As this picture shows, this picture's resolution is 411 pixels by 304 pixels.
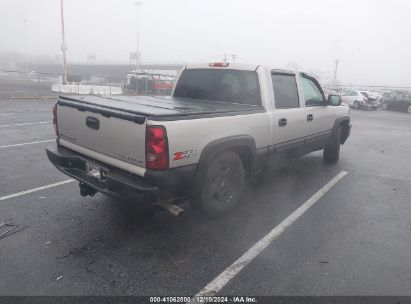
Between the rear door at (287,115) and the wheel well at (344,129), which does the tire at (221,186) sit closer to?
the rear door at (287,115)

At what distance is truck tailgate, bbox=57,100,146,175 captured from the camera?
3.30 m

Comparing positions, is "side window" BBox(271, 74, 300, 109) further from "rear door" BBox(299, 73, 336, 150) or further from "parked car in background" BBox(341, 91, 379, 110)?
"parked car in background" BBox(341, 91, 379, 110)

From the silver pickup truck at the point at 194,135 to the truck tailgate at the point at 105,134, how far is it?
0.01 metres

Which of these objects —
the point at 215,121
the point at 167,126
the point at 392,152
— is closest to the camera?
the point at 167,126

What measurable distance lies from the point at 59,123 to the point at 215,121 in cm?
210

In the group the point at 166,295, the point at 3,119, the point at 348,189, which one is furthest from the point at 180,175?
the point at 3,119

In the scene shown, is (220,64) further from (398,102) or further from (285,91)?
(398,102)

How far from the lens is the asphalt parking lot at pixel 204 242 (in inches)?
117

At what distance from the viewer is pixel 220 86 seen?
202 inches

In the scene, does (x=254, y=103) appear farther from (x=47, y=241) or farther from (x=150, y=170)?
(x=47, y=241)

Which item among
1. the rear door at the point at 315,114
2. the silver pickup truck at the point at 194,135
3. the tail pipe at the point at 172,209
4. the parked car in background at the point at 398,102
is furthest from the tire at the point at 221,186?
the parked car in background at the point at 398,102

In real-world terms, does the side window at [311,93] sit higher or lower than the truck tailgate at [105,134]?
higher

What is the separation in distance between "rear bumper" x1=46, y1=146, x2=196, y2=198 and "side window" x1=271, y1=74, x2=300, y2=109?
2114mm

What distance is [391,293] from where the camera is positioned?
294cm
